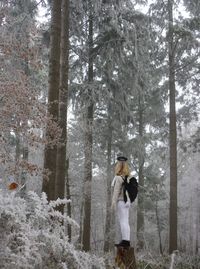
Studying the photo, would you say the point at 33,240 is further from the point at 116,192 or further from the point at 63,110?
the point at 63,110

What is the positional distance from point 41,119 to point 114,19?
21.9 feet

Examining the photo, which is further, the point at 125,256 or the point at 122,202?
the point at 122,202

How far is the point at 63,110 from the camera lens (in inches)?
452

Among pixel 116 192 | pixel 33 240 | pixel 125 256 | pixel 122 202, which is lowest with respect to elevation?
pixel 125 256

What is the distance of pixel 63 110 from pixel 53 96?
58.2 inches

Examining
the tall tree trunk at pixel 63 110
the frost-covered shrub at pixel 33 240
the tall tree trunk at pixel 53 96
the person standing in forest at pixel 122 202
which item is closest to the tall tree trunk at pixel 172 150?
the tall tree trunk at pixel 63 110

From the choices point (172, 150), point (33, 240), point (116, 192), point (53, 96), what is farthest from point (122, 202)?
point (172, 150)

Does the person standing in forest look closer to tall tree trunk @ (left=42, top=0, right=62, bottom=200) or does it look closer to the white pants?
the white pants

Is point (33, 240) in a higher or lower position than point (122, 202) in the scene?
lower

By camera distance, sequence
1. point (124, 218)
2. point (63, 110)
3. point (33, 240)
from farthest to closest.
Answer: point (63, 110) < point (124, 218) < point (33, 240)

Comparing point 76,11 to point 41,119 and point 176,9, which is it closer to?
point 176,9

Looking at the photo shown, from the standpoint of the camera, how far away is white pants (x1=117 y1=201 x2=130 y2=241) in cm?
735

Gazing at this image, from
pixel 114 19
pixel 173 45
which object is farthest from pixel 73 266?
pixel 173 45

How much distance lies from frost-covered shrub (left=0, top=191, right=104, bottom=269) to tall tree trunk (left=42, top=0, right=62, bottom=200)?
18.0 feet
